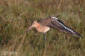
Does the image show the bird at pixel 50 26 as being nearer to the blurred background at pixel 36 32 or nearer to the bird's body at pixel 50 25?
the bird's body at pixel 50 25

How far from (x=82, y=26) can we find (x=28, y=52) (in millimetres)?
1402

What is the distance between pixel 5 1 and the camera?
310 inches

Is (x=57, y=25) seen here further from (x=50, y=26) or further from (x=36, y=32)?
(x=36, y=32)

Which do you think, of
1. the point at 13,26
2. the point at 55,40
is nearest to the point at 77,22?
the point at 55,40

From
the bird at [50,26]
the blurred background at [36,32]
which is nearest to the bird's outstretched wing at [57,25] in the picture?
the bird at [50,26]

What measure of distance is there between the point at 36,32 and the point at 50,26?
553 millimetres

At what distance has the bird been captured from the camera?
6.53 meters

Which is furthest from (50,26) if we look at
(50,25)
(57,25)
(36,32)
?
(36,32)

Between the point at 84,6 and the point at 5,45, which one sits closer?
the point at 5,45

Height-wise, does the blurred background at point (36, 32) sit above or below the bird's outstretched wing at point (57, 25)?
below

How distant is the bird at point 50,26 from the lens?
6.53 metres

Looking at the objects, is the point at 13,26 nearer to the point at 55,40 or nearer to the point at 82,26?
the point at 55,40

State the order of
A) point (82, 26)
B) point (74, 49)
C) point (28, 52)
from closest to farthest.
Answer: point (28, 52) < point (74, 49) < point (82, 26)

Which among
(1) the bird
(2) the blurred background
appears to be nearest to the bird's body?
(1) the bird
